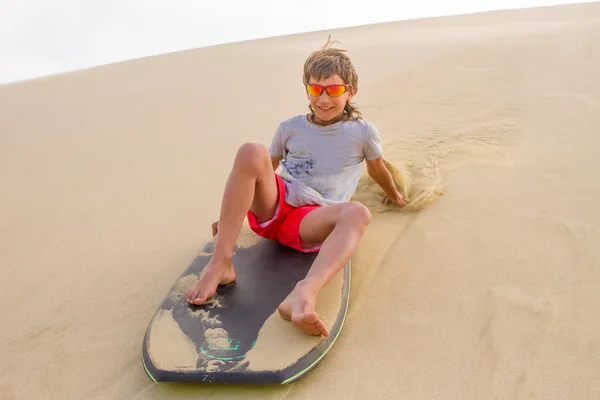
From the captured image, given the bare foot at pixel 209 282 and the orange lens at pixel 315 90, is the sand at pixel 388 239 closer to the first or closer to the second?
the bare foot at pixel 209 282

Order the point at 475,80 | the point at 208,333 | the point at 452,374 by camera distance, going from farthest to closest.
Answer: the point at 475,80 < the point at 208,333 < the point at 452,374

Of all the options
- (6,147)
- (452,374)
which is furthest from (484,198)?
(6,147)

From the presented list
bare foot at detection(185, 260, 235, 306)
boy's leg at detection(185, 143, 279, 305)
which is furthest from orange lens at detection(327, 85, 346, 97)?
bare foot at detection(185, 260, 235, 306)

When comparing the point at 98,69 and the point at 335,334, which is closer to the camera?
the point at 335,334

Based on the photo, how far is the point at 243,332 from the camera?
197 centimetres

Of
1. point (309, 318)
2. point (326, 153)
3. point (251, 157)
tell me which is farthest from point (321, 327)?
point (326, 153)

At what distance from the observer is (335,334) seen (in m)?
1.98

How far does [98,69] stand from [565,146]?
952cm

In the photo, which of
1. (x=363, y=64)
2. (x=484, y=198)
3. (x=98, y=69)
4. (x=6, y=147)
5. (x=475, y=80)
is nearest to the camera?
(x=484, y=198)

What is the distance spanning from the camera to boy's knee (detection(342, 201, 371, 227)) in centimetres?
217

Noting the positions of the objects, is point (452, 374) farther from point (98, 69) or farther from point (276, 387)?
point (98, 69)

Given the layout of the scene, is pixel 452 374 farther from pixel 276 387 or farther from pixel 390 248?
pixel 390 248

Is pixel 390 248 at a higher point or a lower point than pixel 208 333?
lower

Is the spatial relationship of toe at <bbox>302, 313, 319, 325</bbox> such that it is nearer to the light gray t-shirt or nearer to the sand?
the sand
